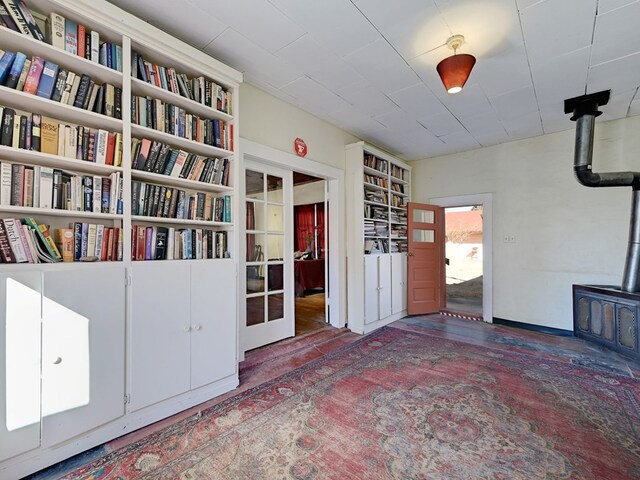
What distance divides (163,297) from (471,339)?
342cm

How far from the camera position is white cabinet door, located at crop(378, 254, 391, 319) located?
Answer: 154 inches

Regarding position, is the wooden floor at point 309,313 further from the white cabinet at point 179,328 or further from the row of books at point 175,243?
the row of books at point 175,243

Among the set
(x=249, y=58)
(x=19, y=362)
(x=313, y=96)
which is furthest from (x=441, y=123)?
(x=19, y=362)

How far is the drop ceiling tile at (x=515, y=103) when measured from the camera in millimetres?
2785

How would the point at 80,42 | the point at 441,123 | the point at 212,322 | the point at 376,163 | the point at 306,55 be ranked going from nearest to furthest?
the point at 80,42 < the point at 212,322 < the point at 306,55 < the point at 441,123 < the point at 376,163

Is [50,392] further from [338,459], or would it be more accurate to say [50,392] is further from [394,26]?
[394,26]

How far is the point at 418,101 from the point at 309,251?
4651mm

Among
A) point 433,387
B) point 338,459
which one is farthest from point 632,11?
point 338,459

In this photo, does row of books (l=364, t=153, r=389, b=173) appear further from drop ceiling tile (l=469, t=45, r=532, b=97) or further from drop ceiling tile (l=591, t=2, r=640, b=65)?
drop ceiling tile (l=591, t=2, r=640, b=65)

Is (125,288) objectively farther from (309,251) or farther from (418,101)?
(309,251)

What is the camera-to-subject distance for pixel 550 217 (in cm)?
377

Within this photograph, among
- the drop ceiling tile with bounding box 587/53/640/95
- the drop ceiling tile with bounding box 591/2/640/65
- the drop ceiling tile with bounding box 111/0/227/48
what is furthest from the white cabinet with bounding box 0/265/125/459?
the drop ceiling tile with bounding box 587/53/640/95

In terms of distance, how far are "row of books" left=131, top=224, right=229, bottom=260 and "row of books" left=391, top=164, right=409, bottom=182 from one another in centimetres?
311

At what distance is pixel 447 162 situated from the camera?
4.70 meters
